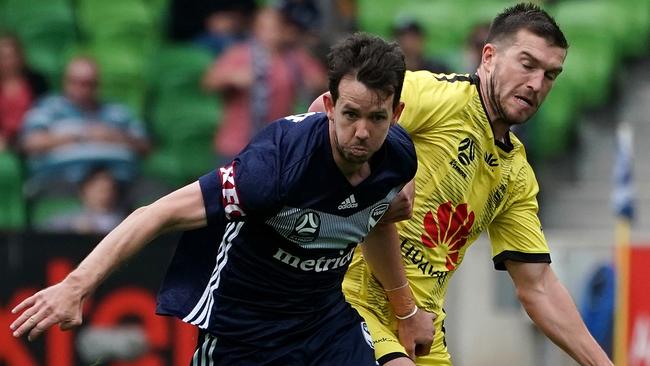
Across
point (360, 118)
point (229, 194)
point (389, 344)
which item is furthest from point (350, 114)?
point (389, 344)

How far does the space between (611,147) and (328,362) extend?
349 inches

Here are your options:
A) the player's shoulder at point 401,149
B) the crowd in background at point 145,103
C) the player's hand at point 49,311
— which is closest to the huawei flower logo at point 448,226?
the player's shoulder at point 401,149

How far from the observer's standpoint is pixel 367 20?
1333cm

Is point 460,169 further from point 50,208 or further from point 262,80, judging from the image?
point 50,208

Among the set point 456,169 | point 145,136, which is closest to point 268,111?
point 145,136

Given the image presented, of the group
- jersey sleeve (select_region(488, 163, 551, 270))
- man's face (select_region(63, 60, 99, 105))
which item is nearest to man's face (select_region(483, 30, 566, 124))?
jersey sleeve (select_region(488, 163, 551, 270))

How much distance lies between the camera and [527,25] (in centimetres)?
553

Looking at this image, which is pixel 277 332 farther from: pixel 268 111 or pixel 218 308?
pixel 268 111

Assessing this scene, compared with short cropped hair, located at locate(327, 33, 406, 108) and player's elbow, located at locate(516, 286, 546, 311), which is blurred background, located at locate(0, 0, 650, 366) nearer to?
player's elbow, located at locate(516, 286, 546, 311)

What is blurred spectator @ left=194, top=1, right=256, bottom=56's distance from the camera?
1241 centimetres

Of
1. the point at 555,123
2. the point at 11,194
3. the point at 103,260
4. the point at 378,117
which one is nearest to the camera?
the point at 103,260

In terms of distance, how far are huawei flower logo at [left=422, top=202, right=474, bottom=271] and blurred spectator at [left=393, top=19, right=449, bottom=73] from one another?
6504 mm

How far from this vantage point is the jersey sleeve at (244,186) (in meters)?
4.68

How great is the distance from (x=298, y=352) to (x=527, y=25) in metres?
1.54
